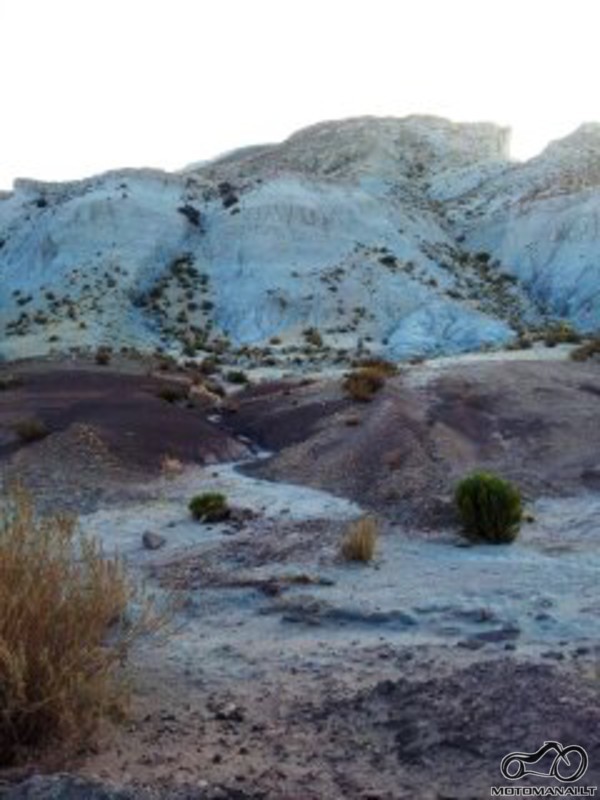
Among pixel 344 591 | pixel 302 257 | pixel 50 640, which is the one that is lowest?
pixel 344 591

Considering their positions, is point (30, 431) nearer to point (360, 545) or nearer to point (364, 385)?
point (364, 385)

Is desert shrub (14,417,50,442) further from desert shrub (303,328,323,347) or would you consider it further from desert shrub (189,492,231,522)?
desert shrub (303,328,323,347)

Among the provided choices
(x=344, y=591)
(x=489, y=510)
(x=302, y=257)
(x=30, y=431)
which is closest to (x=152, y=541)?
(x=344, y=591)

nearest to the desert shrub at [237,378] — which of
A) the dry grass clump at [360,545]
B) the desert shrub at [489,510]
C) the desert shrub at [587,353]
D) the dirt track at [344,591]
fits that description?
the dirt track at [344,591]

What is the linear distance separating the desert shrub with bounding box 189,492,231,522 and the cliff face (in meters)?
35.2

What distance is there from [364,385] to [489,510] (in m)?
10.5

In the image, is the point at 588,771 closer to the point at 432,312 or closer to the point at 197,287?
the point at 432,312

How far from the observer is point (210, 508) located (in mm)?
17484

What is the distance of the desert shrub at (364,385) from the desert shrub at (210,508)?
26.4ft

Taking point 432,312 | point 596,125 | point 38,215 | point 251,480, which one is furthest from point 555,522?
point 596,125

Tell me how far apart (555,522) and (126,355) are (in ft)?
99.5

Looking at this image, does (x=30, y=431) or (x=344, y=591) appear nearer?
(x=344, y=591)

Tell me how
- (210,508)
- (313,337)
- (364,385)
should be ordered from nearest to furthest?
(210,508) → (364,385) → (313,337)

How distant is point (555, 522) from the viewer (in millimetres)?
16859
